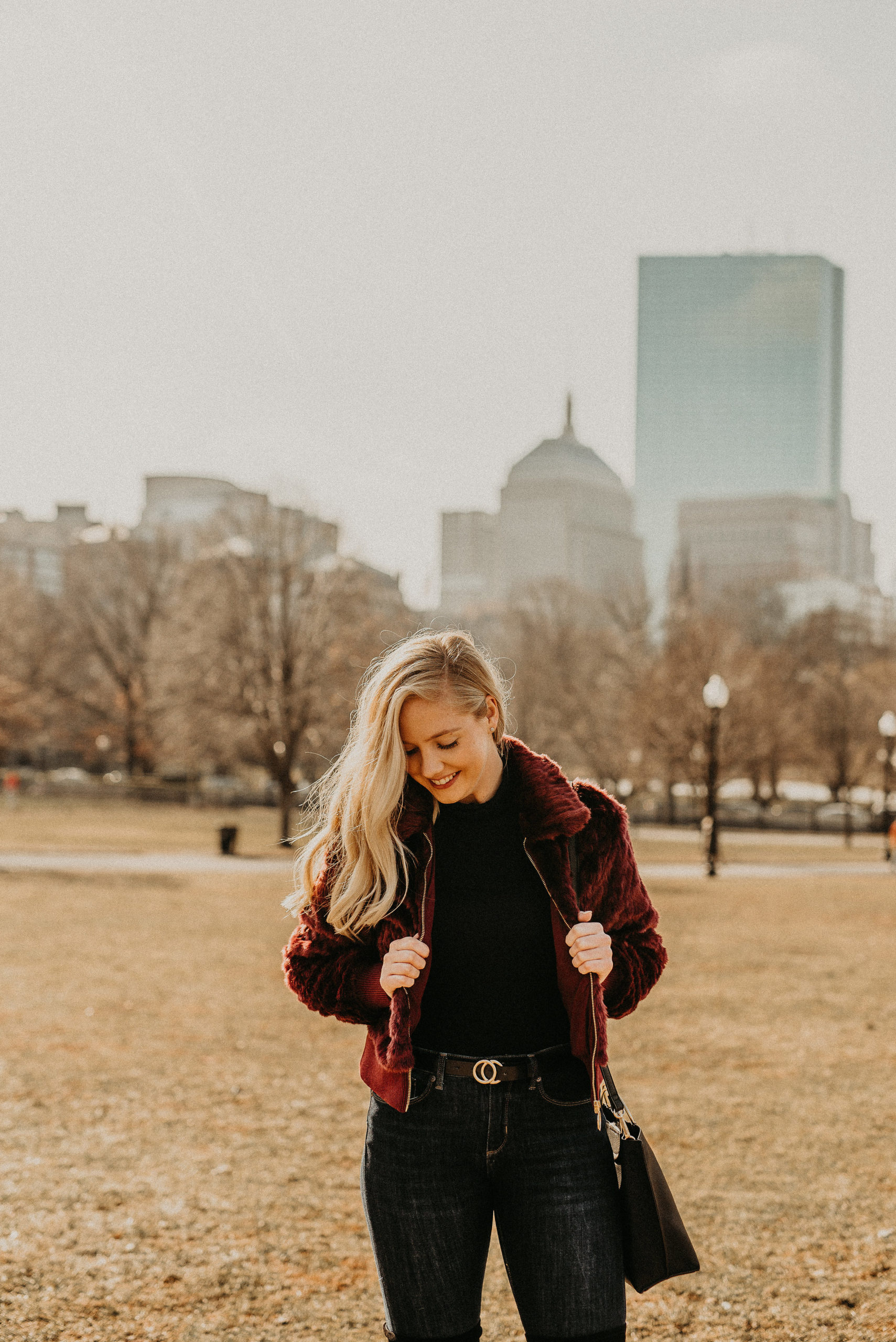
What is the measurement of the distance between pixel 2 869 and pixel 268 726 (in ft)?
50.7

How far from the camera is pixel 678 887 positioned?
2197cm

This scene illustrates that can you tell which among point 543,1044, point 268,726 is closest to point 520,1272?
point 543,1044

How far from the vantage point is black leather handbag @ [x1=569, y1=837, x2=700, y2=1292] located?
274 centimetres

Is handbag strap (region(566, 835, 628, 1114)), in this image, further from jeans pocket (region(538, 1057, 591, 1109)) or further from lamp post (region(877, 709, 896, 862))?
lamp post (region(877, 709, 896, 862))

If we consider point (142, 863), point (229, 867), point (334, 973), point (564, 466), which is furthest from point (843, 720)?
point (564, 466)

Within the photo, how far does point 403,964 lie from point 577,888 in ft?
1.38

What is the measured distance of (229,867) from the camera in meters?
26.1

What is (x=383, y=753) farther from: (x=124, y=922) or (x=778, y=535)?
(x=778, y=535)

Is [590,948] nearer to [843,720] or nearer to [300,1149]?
[300,1149]

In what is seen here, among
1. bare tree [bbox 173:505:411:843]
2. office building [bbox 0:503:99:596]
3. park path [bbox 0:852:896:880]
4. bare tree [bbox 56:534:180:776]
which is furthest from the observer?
office building [bbox 0:503:99:596]

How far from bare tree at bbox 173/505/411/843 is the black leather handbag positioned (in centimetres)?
3439

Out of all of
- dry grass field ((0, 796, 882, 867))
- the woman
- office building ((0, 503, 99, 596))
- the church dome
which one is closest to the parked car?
dry grass field ((0, 796, 882, 867))

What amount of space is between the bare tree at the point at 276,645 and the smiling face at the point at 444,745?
113 feet

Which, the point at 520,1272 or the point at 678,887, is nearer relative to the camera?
the point at 520,1272
